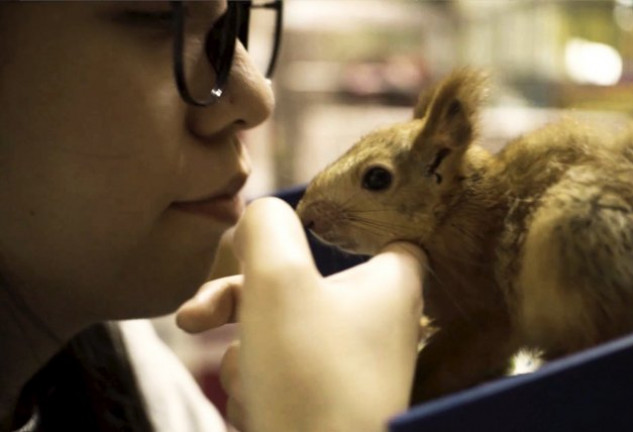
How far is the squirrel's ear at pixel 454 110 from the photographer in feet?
1.51

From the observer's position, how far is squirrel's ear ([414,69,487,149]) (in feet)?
1.51

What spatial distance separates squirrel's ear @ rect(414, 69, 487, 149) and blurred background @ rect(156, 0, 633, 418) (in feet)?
2.29

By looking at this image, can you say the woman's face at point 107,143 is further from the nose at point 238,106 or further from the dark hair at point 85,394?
the dark hair at point 85,394

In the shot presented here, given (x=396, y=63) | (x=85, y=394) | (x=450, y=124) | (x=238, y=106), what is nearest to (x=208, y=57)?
(x=238, y=106)

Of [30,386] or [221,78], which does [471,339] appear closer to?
[221,78]

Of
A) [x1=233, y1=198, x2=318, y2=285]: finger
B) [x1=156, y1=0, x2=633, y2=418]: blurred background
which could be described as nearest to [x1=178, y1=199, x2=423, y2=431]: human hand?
[x1=233, y1=198, x2=318, y2=285]: finger

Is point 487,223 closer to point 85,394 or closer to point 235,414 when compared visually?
point 235,414

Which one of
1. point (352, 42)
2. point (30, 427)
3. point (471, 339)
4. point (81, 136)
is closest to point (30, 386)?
point (30, 427)

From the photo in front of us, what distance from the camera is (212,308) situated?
0.49 metres

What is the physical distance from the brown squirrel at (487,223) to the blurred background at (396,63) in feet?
2.31

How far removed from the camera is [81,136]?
0.48m

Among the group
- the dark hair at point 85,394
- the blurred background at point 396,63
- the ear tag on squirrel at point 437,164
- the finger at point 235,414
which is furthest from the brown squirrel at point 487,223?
the blurred background at point 396,63

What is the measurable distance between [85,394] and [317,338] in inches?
17.1

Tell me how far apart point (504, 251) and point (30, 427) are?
1.40ft
